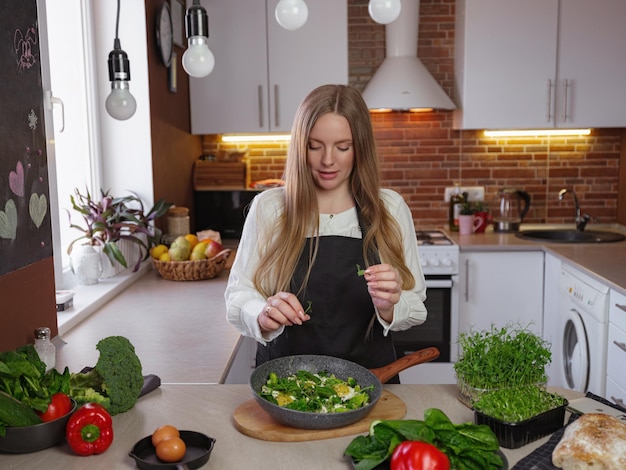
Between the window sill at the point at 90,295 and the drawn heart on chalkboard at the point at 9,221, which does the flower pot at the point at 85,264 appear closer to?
the window sill at the point at 90,295

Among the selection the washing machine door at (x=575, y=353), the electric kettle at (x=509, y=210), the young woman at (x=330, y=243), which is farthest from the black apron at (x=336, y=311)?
the electric kettle at (x=509, y=210)

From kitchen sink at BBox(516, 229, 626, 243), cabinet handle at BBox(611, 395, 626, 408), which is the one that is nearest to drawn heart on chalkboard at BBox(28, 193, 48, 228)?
cabinet handle at BBox(611, 395, 626, 408)

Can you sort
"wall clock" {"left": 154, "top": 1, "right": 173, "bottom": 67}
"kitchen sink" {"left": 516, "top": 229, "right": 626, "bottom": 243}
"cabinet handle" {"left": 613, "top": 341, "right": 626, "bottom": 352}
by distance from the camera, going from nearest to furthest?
1. "cabinet handle" {"left": 613, "top": 341, "right": 626, "bottom": 352}
2. "wall clock" {"left": 154, "top": 1, "right": 173, "bottom": 67}
3. "kitchen sink" {"left": 516, "top": 229, "right": 626, "bottom": 243}

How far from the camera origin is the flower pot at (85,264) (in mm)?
2891

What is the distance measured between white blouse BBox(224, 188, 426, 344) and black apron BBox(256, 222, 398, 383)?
0.06m

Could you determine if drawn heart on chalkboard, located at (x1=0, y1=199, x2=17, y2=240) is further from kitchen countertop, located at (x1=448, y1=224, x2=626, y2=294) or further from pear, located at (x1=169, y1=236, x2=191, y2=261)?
kitchen countertop, located at (x1=448, y1=224, x2=626, y2=294)

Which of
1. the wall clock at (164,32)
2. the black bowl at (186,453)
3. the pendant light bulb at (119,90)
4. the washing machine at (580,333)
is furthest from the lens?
the wall clock at (164,32)

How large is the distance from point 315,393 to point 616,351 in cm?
177

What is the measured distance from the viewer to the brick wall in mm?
4203

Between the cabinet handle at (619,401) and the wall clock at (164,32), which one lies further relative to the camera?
the wall clock at (164,32)

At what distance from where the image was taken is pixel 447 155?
430 cm

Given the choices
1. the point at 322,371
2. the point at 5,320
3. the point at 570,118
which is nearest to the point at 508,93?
the point at 570,118

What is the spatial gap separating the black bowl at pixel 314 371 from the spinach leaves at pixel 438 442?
0.11m

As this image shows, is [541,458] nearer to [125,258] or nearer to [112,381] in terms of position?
[112,381]
